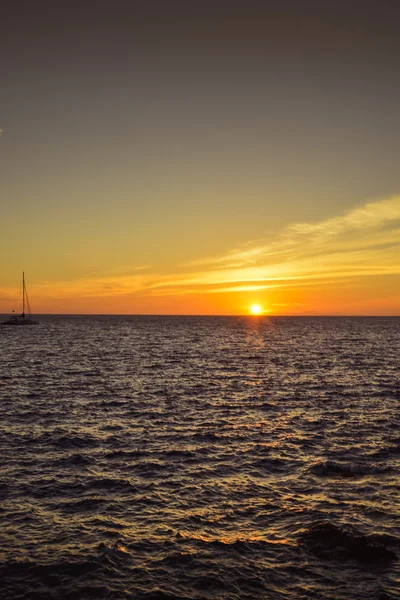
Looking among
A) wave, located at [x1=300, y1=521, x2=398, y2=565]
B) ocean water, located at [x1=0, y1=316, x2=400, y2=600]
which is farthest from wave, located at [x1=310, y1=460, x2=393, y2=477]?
wave, located at [x1=300, y1=521, x2=398, y2=565]

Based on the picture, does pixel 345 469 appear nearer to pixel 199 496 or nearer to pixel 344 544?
pixel 344 544

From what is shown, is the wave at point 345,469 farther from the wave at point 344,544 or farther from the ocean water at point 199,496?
the wave at point 344,544

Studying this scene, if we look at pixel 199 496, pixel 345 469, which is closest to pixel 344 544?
pixel 199 496

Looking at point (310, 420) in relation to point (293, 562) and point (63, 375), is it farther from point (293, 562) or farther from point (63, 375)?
point (63, 375)

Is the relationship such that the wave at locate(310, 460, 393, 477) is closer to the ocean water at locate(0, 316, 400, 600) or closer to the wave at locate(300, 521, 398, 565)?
the ocean water at locate(0, 316, 400, 600)

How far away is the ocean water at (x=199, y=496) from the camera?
1524 centimetres

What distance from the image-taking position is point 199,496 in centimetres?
2138

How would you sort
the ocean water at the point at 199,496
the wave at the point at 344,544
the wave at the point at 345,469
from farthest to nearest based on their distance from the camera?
the wave at the point at 345,469 < the wave at the point at 344,544 < the ocean water at the point at 199,496

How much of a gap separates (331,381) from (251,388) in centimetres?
1088

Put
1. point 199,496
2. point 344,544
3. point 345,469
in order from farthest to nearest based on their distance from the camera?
point 345,469 < point 199,496 < point 344,544

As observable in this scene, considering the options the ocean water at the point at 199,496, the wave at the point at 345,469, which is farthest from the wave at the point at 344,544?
the wave at the point at 345,469

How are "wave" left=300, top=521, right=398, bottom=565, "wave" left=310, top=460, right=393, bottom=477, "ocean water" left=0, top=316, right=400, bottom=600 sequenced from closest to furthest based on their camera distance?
"ocean water" left=0, top=316, right=400, bottom=600 < "wave" left=300, top=521, right=398, bottom=565 < "wave" left=310, top=460, right=393, bottom=477

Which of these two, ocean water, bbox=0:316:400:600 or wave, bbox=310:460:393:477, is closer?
ocean water, bbox=0:316:400:600

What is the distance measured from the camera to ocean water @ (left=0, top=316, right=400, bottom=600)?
15242mm
